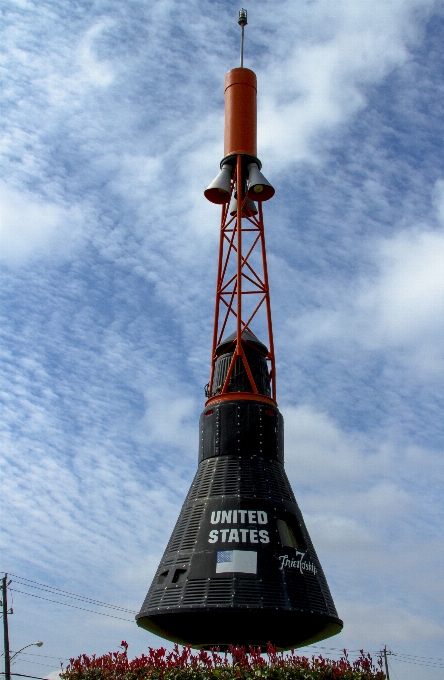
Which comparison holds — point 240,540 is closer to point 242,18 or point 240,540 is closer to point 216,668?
point 216,668

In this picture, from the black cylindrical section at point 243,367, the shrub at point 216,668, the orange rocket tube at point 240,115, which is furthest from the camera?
the orange rocket tube at point 240,115

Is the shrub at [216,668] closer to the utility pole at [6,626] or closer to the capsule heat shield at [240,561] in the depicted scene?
the capsule heat shield at [240,561]

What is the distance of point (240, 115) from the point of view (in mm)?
24359

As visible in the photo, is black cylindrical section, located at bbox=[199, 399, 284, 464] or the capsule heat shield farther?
black cylindrical section, located at bbox=[199, 399, 284, 464]

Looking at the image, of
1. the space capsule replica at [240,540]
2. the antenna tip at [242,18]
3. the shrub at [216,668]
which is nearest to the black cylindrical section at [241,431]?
the space capsule replica at [240,540]

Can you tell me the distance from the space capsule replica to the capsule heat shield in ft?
0.09

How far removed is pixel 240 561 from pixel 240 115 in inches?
626

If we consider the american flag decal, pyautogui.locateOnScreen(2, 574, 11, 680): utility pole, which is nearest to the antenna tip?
the american flag decal

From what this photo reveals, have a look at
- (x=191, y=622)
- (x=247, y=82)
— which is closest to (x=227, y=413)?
(x=191, y=622)

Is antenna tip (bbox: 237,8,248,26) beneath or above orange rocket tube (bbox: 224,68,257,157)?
above

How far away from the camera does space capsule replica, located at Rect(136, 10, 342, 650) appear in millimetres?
16047

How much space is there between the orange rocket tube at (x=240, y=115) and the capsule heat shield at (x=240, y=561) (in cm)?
997

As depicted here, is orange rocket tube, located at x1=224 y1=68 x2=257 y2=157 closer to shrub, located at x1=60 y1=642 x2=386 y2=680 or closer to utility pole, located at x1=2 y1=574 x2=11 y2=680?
shrub, located at x1=60 y1=642 x2=386 y2=680

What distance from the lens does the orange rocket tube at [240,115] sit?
79.2 feet
